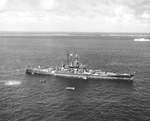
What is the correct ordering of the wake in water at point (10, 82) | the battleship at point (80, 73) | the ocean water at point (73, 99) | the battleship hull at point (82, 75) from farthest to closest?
the battleship at point (80, 73) → the battleship hull at point (82, 75) → the wake in water at point (10, 82) → the ocean water at point (73, 99)

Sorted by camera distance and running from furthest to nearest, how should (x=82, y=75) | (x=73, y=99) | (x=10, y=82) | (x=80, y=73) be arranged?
1. (x=80, y=73)
2. (x=82, y=75)
3. (x=10, y=82)
4. (x=73, y=99)

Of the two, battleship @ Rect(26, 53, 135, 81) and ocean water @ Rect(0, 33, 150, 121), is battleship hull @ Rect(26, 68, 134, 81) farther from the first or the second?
ocean water @ Rect(0, 33, 150, 121)

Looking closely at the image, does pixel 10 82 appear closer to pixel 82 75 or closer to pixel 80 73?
pixel 80 73

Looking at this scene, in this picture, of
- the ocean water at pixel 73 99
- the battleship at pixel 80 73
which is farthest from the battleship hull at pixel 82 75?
the ocean water at pixel 73 99

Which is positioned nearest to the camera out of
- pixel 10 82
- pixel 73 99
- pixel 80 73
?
pixel 73 99

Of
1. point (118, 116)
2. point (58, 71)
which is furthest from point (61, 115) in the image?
point (58, 71)

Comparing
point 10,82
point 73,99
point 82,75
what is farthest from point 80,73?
point 10,82

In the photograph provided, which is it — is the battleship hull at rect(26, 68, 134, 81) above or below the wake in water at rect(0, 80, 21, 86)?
above

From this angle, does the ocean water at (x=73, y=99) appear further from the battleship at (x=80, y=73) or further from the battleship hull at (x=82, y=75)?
the battleship at (x=80, y=73)

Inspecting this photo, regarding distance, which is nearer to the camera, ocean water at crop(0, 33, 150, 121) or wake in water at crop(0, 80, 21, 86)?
ocean water at crop(0, 33, 150, 121)

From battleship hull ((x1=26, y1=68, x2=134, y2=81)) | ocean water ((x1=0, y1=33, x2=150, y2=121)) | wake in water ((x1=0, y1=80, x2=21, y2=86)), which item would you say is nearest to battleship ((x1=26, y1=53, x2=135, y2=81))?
battleship hull ((x1=26, y1=68, x2=134, y2=81))

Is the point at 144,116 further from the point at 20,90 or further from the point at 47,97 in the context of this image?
the point at 20,90
